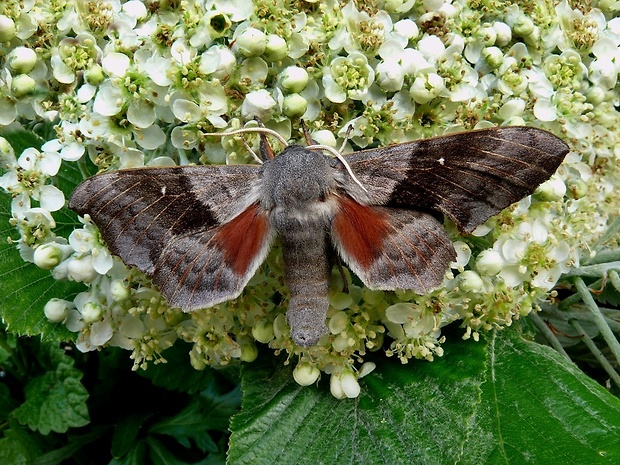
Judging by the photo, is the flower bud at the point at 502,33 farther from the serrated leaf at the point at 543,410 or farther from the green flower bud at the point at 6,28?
the green flower bud at the point at 6,28

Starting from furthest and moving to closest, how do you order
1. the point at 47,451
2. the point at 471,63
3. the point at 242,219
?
the point at 47,451 → the point at 471,63 → the point at 242,219

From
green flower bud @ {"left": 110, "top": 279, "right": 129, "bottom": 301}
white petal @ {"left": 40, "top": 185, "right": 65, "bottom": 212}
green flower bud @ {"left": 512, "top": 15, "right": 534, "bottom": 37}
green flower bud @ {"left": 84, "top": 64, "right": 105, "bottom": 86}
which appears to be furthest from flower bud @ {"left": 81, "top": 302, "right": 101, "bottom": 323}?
green flower bud @ {"left": 512, "top": 15, "right": 534, "bottom": 37}

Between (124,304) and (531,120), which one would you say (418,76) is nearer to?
(531,120)

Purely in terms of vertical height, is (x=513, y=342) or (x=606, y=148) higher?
(x=606, y=148)

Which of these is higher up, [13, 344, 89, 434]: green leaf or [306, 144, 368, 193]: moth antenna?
[306, 144, 368, 193]: moth antenna

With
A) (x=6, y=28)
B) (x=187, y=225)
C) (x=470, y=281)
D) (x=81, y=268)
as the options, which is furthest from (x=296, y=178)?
(x=6, y=28)

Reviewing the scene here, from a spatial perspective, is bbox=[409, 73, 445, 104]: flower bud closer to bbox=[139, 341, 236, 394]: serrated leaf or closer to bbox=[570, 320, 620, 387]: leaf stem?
bbox=[570, 320, 620, 387]: leaf stem

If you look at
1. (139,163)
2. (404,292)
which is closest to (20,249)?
(139,163)

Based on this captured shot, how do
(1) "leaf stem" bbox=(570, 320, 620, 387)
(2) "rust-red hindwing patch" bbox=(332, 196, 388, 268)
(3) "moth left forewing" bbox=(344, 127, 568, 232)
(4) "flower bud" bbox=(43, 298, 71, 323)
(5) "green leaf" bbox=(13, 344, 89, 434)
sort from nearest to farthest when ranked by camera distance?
(3) "moth left forewing" bbox=(344, 127, 568, 232)
(2) "rust-red hindwing patch" bbox=(332, 196, 388, 268)
(4) "flower bud" bbox=(43, 298, 71, 323)
(1) "leaf stem" bbox=(570, 320, 620, 387)
(5) "green leaf" bbox=(13, 344, 89, 434)
